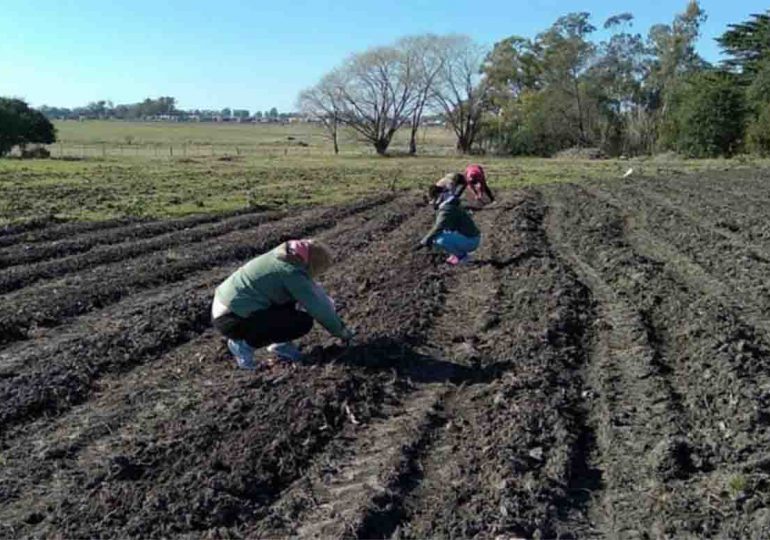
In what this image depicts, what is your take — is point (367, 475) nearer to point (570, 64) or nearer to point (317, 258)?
point (317, 258)

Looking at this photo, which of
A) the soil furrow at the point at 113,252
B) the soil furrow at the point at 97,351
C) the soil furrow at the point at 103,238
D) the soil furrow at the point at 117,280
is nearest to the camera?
the soil furrow at the point at 97,351

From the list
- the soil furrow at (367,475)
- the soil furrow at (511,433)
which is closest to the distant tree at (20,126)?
the soil furrow at (511,433)

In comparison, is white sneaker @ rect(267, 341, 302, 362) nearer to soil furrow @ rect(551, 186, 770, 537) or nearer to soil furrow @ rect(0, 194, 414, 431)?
soil furrow @ rect(0, 194, 414, 431)

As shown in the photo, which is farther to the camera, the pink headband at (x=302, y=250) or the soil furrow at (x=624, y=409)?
the pink headband at (x=302, y=250)

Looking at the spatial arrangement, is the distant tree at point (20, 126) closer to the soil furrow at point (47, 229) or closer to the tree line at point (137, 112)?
the soil furrow at point (47, 229)

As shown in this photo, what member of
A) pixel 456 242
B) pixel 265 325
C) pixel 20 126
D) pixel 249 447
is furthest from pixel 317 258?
pixel 20 126

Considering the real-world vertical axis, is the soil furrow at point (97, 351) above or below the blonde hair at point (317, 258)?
below

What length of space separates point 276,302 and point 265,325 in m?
0.22

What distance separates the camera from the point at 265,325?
7008 millimetres

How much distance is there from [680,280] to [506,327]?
11.4 feet

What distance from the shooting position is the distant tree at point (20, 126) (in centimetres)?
5456

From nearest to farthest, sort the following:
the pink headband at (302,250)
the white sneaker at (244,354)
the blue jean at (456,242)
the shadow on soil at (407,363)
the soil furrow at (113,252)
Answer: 1. the pink headband at (302,250)
2. the shadow on soil at (407,363)
3. the white sneaker at (244,354)
4. the soil furrow at (113,252)
5. the blue jean at (456,242)

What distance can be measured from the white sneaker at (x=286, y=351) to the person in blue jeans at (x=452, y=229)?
4.64m

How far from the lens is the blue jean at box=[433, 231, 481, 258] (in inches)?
463
